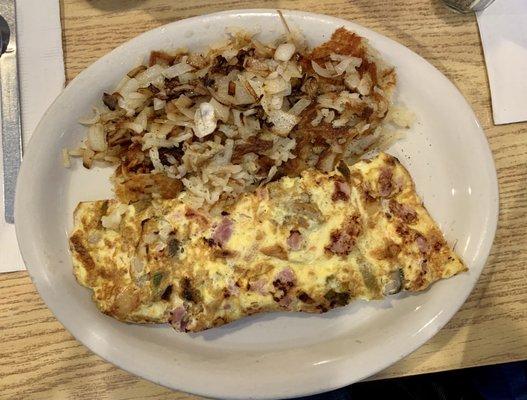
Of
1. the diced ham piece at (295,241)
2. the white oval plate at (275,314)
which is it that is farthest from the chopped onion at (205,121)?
A: the diced ham piece at (295,241)

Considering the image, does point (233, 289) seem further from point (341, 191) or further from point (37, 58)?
point (37, 58)

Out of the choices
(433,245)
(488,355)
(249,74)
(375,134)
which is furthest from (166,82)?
(488,355)

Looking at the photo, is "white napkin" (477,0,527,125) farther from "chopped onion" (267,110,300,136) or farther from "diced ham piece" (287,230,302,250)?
"diced ham piece" (287,230,302,250)

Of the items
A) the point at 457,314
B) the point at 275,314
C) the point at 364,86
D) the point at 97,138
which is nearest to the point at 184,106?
the point at 97,138

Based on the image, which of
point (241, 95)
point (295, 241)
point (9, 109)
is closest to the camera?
point (295, 241)

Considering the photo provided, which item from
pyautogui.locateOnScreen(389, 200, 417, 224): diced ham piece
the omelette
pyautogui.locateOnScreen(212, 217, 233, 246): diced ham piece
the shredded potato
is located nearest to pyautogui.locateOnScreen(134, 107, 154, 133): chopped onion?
the shredded potato
